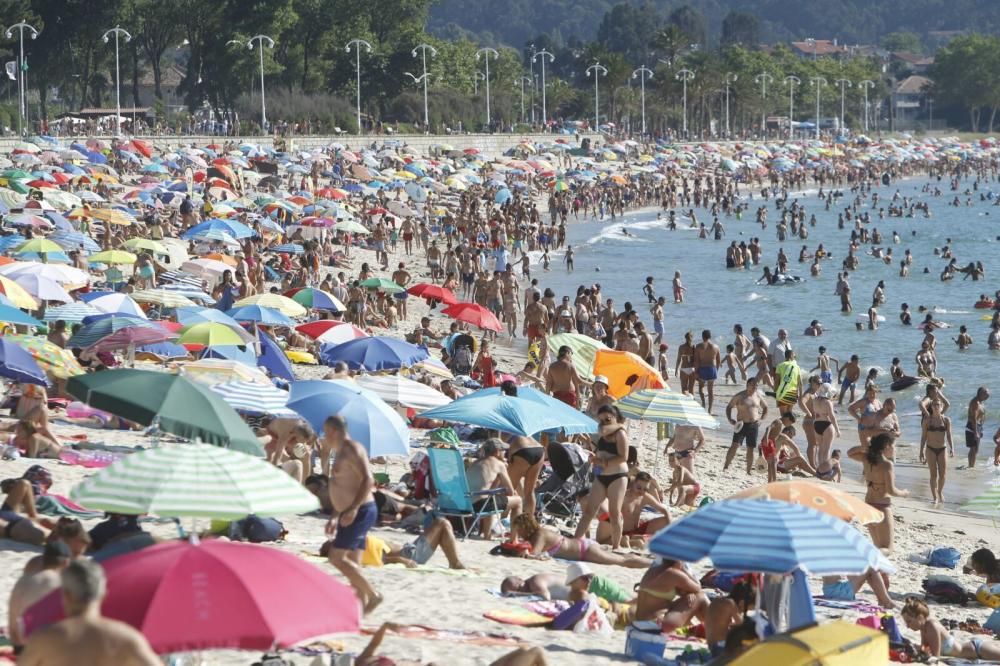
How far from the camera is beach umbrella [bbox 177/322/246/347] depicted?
511 inches

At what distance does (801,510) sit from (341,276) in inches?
657

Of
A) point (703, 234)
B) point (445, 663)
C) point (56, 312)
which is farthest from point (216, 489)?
point (703, 234)

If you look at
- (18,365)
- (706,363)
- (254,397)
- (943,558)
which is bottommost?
(943,558)

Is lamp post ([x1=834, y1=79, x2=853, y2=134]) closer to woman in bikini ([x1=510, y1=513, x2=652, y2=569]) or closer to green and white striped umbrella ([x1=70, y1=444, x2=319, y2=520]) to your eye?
woman in bikini ([x1=510, y1=513, x2=652, y2=569])

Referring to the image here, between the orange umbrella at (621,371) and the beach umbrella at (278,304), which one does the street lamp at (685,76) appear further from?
the orange umbrella at (621,371)

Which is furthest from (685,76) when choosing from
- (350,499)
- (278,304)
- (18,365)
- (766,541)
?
(766,541)

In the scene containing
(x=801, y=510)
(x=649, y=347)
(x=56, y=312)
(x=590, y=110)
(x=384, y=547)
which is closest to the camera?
(x=801, y=510)

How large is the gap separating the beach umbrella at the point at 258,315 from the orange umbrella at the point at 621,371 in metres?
3.51

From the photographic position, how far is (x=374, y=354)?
13.2 m

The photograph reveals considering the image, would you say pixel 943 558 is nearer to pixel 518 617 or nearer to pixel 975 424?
pixel 518 617

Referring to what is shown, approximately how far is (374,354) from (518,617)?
538 centimetres

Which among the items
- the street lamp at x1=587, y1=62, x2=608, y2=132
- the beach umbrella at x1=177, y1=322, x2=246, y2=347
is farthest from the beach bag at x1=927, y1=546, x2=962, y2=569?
the street lamp at x1=587, y1=62, x2=608, y2=132

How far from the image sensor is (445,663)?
7102 millimetres

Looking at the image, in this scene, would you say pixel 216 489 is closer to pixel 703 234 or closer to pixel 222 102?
pixel 703 234
